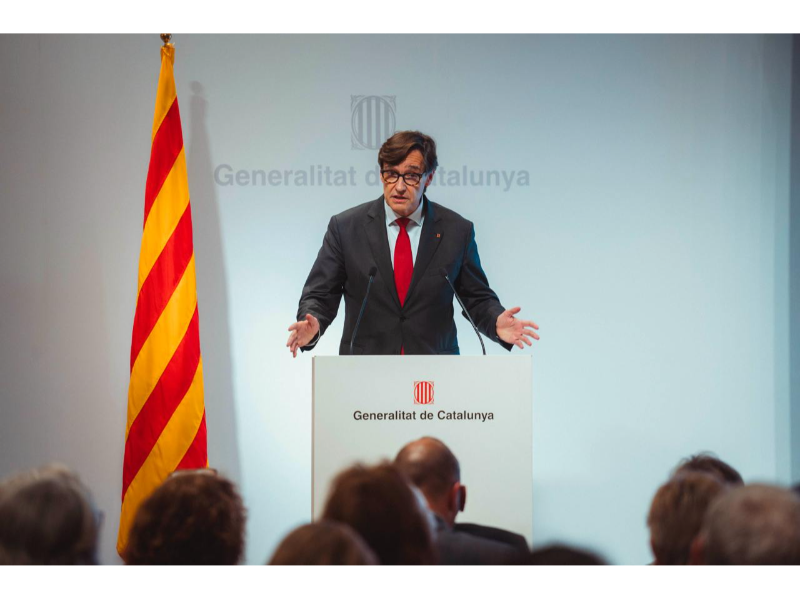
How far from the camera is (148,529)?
174cm

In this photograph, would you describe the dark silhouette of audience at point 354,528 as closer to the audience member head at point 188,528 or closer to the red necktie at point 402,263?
the audience member head at point 188,528

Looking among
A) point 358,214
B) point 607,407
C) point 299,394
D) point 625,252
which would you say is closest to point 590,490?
point 607,407

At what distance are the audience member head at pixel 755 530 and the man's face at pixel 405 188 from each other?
2.35 m

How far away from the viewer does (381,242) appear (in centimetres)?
364

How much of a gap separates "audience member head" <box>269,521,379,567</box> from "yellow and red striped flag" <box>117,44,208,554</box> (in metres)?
2.85

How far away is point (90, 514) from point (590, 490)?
351cm

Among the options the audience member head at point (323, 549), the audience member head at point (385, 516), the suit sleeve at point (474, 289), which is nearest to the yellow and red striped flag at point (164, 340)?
the suit sleeve at point (474, 289)

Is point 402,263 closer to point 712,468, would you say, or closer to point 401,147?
point 401,147

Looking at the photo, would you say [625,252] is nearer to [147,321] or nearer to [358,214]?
[358,214]

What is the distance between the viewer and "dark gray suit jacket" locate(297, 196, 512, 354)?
357 centimetres

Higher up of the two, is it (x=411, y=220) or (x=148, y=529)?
(x=411, y=220)

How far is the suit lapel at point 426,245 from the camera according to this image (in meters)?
3.57

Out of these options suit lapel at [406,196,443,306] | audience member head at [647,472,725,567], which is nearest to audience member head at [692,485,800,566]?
audience member head at [647,472,725,567]

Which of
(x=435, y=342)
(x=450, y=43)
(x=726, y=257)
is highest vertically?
(x=450, y=43)
